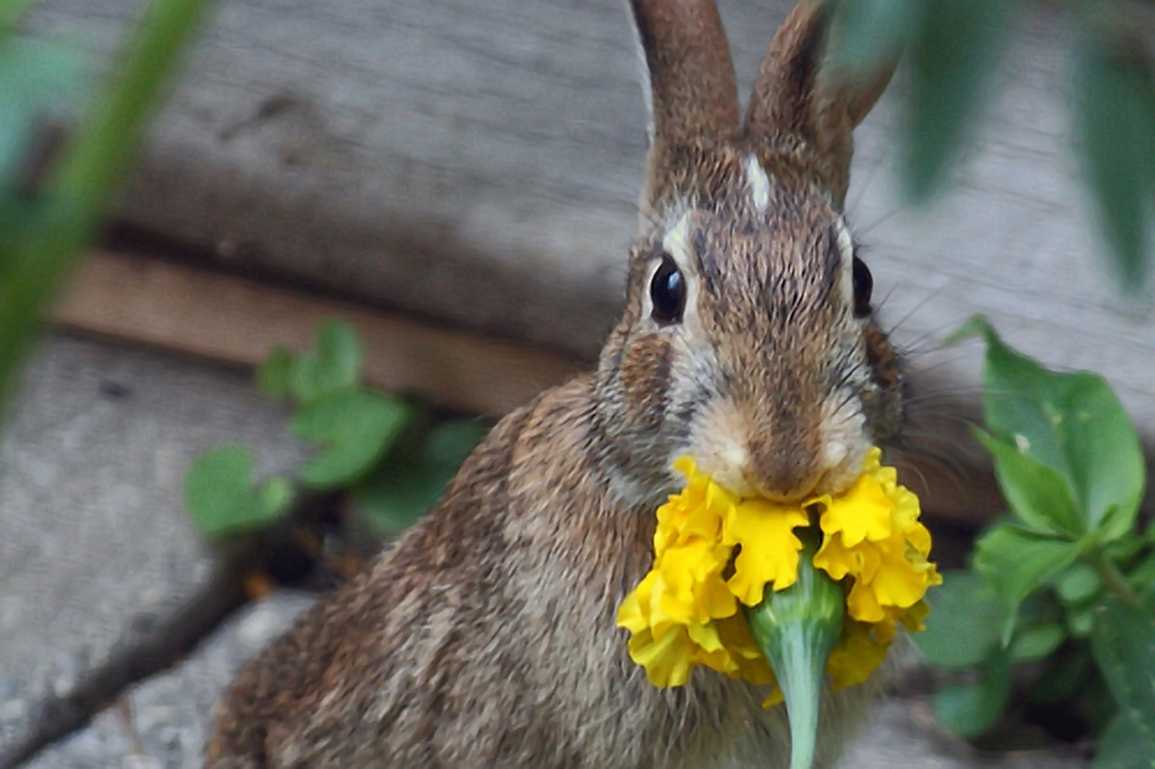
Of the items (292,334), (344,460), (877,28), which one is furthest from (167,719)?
(877,28)

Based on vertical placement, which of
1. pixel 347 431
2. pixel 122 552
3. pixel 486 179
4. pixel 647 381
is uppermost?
pixel 647 381

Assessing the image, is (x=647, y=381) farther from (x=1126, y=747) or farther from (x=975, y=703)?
(x=975, y=703)

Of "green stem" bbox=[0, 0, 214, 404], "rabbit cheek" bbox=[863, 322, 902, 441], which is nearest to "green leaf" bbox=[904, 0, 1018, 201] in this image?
"green stem" bbox=[0, 0, 214, 404]

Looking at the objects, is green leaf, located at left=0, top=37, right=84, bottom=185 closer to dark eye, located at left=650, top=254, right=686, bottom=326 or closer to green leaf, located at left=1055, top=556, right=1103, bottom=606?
dark eye, located at left=650, top=254, right=686, bottom=326

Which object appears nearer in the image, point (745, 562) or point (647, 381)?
point (745, 562)

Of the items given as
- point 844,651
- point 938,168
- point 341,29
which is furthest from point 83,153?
point 341,29

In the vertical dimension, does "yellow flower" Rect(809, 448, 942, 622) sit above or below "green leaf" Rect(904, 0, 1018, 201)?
below

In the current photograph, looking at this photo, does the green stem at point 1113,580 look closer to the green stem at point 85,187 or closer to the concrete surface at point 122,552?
the concrete surface at point 122,552

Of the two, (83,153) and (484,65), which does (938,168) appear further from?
(484,65)
